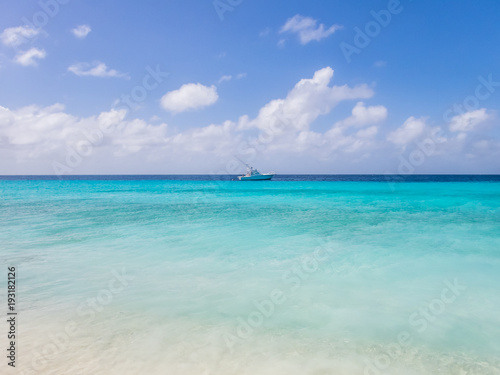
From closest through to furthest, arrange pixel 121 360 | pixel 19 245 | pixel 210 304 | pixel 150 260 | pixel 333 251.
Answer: pixel 121 360 < pixel 210 304 < pixel 150 260 < pixel 333 251 < pixel 19 245

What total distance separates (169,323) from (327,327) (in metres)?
2.79

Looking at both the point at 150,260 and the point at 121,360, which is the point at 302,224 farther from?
the point at 121,360

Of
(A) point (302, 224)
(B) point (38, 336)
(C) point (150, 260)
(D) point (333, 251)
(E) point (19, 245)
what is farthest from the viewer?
(A) point (302, 224)

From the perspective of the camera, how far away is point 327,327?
17.4 ft

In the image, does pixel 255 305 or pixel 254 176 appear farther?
pixel 254 176

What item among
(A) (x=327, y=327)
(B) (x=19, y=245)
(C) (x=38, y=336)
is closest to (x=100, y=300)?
(C) (x=38, y=336)

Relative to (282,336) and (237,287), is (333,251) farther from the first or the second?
(282,336)

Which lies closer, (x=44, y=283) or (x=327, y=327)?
(x=327, y=327)

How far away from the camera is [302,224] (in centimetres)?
1614

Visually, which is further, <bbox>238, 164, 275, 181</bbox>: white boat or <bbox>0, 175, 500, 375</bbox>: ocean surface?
<bbox>238, 164, 275, 181</bbox>: white boat

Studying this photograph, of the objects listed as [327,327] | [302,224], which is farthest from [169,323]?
[302,224]

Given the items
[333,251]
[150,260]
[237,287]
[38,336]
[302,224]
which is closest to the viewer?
[38,336]

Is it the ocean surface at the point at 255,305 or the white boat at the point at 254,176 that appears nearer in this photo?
the ocean surface at the point at 255,305

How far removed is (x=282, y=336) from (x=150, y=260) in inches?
226
